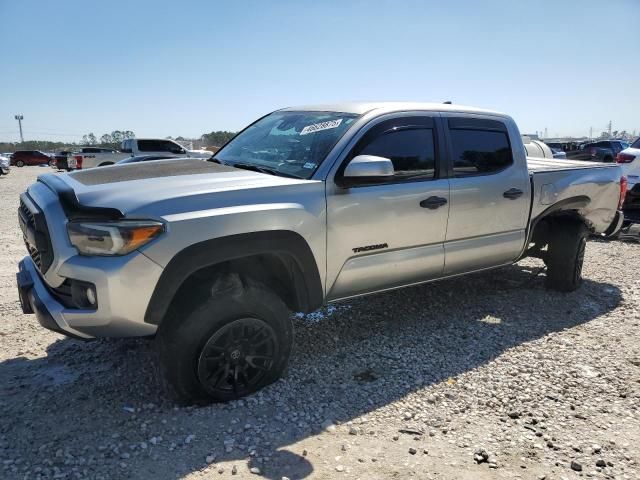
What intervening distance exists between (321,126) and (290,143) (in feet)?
0.89

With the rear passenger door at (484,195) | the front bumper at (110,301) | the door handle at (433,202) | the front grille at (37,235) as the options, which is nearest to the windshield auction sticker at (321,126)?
the door handle at (433,202)

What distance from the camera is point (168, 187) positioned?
9.86ft

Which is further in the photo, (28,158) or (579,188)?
(28,158)

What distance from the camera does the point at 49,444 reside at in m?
2.74

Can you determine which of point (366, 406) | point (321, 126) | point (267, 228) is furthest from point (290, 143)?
point (366, 406)

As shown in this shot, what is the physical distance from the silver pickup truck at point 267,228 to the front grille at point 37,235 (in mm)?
15

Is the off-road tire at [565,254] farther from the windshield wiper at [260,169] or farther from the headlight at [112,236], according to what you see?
the headlight at [112,236]

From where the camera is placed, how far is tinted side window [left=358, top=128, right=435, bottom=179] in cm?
374

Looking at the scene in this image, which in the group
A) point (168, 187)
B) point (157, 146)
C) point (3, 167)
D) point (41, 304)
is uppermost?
point (157, 146)

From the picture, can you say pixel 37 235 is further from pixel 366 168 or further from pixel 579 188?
pixel 579 188

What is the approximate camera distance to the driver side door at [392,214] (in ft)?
11.3

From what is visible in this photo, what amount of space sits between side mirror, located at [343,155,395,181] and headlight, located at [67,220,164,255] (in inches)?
50.6

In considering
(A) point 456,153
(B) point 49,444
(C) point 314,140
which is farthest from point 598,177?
(B) point 49,444

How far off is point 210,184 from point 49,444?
1.69 m
